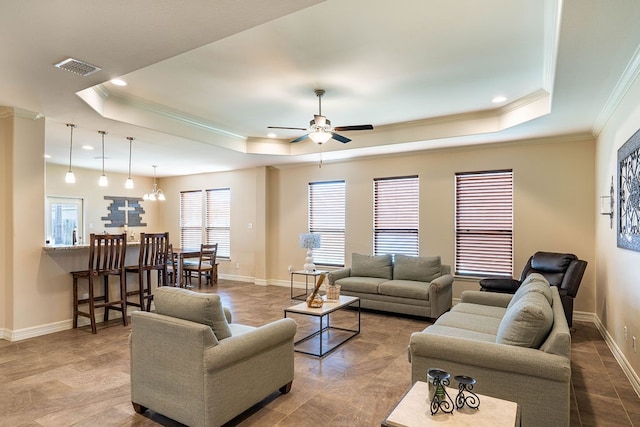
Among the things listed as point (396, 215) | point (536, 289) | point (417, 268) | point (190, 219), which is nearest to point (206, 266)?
point (190, 219)

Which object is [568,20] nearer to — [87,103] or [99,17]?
[99,17]

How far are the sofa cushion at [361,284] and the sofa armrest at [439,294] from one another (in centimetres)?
86

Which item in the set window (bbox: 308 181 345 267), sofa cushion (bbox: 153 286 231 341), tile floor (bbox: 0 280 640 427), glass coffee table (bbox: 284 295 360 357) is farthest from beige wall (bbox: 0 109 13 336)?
window (bbox: 308 181 345 267)

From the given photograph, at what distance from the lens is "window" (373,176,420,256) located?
655cm

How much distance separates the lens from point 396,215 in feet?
22.1

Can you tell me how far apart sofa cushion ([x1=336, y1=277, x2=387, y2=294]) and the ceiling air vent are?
425cm

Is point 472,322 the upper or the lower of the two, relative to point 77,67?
lower

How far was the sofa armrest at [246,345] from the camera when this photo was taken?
89.3 inches

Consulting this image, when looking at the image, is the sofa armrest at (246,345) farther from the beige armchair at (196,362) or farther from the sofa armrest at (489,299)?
the sofa armrest at (489,299)

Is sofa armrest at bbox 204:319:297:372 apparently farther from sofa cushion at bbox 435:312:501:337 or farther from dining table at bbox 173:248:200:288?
dining table at bbox 173:248:200:288

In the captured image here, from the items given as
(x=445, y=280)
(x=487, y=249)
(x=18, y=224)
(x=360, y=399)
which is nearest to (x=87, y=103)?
(x=18, y=224)

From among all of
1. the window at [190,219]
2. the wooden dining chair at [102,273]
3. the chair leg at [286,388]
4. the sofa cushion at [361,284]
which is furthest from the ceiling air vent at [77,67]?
the window at [190,219]

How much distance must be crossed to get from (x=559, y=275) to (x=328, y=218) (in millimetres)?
4106

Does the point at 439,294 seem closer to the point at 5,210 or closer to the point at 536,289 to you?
the point at 536,289
